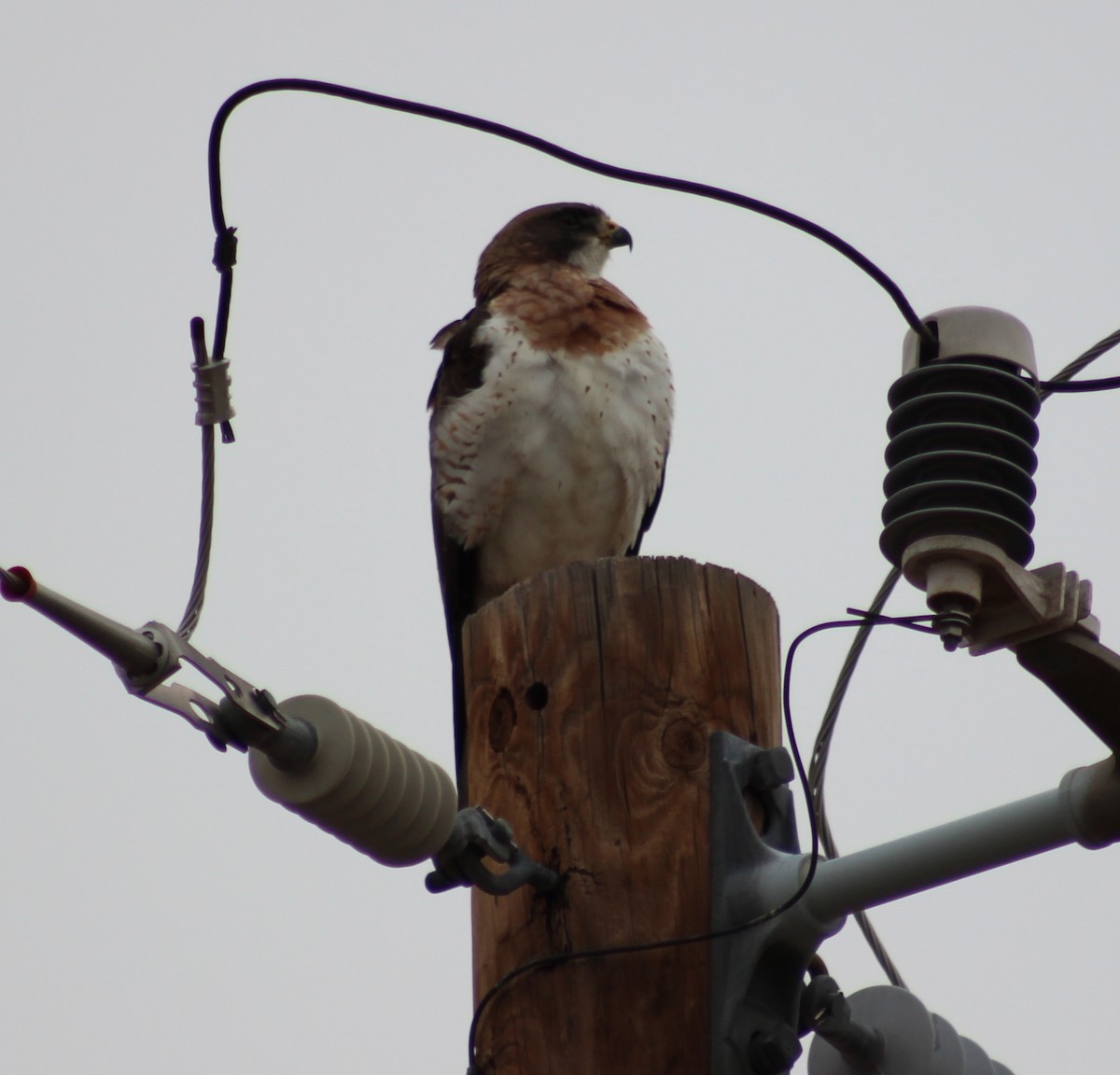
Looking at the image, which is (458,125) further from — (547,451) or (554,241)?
(554,241)

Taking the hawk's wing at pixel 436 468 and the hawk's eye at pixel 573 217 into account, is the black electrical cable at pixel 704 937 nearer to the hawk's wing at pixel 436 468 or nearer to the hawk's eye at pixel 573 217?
the hawk's wing at pixel 436 468

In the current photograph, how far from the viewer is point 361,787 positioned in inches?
89.6

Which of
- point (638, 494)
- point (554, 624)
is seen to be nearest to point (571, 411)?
point (638, 494)

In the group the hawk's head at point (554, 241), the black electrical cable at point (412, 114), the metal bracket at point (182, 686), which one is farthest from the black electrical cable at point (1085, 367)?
Result: the hawk's head at point (554, 241)

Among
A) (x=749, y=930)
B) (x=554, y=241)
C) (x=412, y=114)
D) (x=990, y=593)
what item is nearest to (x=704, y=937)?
(x=749, y=930)

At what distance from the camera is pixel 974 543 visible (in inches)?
90.0

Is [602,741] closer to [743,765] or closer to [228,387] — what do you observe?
[743,765]

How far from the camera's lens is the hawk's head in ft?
→ 20.1

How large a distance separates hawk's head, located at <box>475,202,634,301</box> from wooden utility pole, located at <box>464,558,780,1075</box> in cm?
331

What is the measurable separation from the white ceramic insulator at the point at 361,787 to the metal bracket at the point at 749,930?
0.50m

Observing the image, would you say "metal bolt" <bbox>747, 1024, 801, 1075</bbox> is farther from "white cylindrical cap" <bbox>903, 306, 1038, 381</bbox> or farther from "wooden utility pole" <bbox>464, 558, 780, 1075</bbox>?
"white cylindrical cap" <bbox>903, 306, 1038, 381</bbox>

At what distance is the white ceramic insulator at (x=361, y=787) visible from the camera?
225cm

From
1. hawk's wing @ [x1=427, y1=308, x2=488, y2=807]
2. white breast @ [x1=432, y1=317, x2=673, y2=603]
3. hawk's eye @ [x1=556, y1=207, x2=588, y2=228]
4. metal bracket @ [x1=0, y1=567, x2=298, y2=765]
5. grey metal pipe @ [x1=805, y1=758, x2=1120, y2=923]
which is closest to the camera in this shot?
metal bracket @ [x1=0, y1=567, x2=298, y2=765]

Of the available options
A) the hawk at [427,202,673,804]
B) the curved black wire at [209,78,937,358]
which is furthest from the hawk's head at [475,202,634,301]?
the curved black wire at [209,78,937,358]
